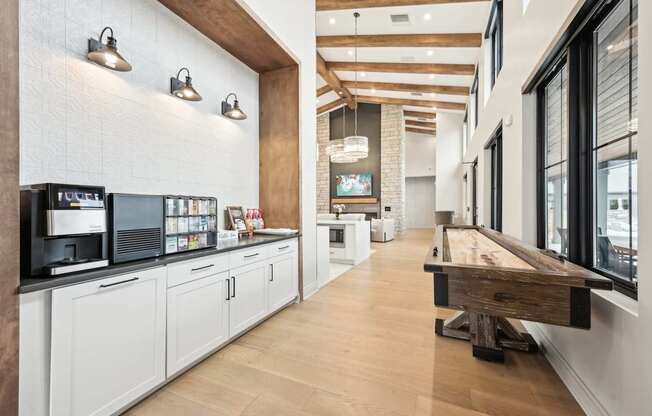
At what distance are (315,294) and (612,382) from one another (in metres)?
2.76

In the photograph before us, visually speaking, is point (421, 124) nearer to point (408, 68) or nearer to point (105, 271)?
point (408, 68)

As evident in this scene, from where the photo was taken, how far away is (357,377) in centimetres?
194

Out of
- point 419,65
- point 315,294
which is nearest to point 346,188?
point 419,65

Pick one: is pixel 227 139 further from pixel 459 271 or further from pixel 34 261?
pixel 459 271

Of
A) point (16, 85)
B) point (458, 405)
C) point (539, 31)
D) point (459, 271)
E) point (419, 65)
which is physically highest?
point (419, 65)

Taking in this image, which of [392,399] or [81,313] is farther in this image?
[392,399]

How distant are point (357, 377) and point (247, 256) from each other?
49.9 inches

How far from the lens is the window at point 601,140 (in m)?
1.43

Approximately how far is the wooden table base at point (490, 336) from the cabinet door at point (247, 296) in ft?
5.27

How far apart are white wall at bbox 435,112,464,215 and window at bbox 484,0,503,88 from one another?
539 centimetres

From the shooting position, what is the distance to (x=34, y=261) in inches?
50.6

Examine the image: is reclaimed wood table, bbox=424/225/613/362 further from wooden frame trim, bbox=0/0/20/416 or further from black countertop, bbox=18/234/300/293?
wooden frame trim, bbox=0/0/20/416

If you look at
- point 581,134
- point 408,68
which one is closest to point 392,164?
point 408,68

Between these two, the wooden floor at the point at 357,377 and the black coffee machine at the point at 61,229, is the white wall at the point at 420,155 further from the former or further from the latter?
the black coffee machine at the point at 61,229
